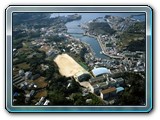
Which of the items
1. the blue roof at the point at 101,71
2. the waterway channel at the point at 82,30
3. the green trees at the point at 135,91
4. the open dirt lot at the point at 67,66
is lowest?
the green trees at the point at 135,91

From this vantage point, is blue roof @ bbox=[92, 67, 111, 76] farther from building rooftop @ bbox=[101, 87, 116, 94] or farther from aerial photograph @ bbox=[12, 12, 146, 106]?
building rooftop @ bbox=[101, 87, 116, 94]

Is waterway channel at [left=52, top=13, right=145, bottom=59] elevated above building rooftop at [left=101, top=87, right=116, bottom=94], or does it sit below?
above

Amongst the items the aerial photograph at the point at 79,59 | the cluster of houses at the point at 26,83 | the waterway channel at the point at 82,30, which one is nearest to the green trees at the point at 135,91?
the aerial photograph at the point at 79,59

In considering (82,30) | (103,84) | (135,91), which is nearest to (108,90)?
(103,84)

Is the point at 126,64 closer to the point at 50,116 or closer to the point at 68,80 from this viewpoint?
the point at 68,80

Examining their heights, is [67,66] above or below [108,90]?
above

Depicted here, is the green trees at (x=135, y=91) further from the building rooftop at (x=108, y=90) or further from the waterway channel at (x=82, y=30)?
the waterway channel at (x=82, y=30)

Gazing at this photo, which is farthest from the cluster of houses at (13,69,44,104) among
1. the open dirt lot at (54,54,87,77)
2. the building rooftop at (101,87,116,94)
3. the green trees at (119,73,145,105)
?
the green trees at (119,73,145,105)

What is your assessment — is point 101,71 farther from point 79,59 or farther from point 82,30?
point 82,30
